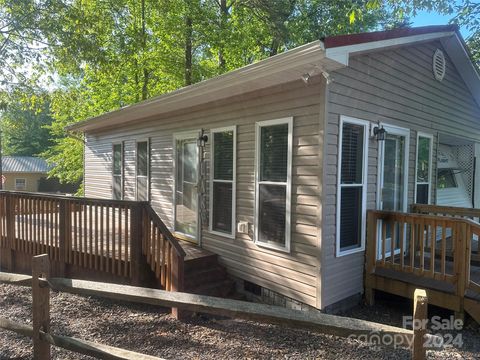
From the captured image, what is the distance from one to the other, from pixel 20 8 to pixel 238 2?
7.30 m

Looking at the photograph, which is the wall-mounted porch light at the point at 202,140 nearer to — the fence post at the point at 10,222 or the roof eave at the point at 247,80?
the roof eave at the point at 247,80

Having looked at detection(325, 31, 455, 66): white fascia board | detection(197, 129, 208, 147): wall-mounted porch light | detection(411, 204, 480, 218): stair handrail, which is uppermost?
detection(325, 31, 455, 66): white fascia board

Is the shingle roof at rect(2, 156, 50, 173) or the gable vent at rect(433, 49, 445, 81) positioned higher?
the gable vent at rect(433, 49, 445, 81)

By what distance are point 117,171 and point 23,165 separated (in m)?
28.7

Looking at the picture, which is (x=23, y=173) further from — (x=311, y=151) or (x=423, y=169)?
(x=423, y=169)

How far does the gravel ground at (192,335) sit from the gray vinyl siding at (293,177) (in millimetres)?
681

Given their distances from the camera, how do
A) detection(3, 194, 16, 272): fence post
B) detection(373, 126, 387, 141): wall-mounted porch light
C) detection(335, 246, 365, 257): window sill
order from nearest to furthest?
detection(335, 246, 365, 257): window sill → detection(373, 126, 387, 141): wall-mounted porch light → detection(3, 194, 16, 272): fence post

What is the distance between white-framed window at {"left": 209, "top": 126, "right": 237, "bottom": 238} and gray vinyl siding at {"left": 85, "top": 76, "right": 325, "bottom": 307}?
0.39 ft

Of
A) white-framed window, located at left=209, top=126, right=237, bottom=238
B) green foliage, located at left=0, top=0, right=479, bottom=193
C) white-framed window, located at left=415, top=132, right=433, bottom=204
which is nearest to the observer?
white-framed window, located at left=209, top=126, right=237, bottom=238

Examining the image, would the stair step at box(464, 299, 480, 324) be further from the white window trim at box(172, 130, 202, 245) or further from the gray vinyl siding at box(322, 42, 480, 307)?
the white window trim at box(172, 130, 202, 245)

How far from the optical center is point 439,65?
231 inches

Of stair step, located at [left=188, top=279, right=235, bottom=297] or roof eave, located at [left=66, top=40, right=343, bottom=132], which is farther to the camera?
stair step, located at [left=188, top=279, right=235, bottom=297]

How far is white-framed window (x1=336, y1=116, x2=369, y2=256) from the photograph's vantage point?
4.04 meters

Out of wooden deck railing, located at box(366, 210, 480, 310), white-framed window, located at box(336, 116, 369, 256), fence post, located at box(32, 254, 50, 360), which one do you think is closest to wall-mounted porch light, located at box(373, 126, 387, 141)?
white-framed window, located at box(336, 116, 369, 256)
